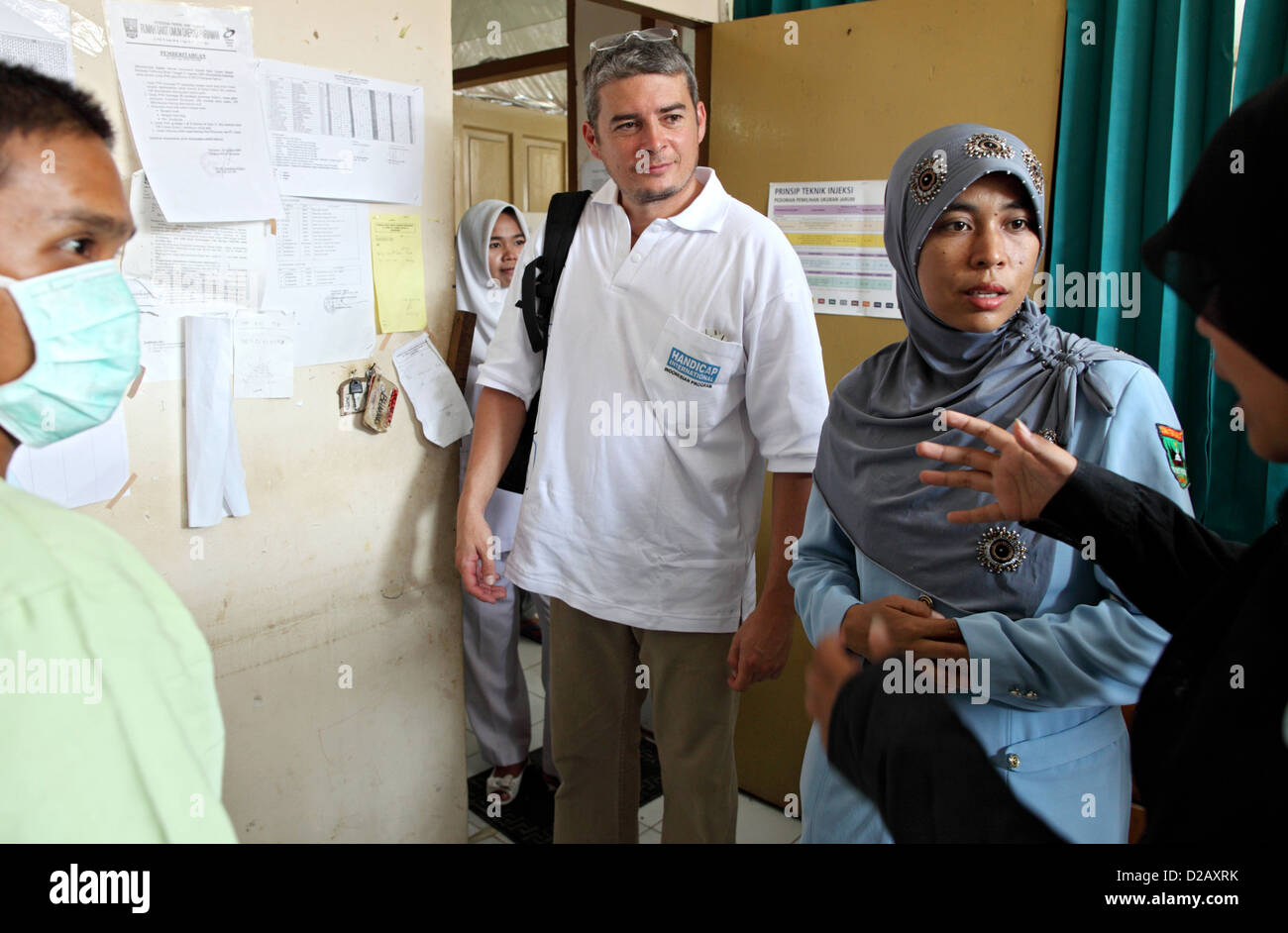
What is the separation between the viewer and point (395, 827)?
1995 mm

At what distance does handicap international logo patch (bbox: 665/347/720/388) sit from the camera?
1.61m

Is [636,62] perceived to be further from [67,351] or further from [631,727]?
[631,727]

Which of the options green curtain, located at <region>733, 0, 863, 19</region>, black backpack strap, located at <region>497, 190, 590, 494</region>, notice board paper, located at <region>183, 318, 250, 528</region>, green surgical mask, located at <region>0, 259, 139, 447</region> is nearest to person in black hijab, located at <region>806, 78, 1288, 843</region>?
green surgical mask, located at <region>0, 259, 139, 447</region>

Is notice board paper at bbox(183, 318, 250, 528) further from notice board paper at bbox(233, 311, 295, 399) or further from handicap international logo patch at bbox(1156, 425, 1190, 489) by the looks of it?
handicap international logo patch at bbox(1156, 425, 1190, 489)

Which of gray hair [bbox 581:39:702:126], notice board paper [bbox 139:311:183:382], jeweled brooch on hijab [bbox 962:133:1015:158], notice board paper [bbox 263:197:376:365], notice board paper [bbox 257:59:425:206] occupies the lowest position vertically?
notice board paper [bbox 139:311:183:382]

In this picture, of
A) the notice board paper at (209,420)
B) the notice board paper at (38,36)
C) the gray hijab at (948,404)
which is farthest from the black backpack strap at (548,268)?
the notice board paper at (38,36)

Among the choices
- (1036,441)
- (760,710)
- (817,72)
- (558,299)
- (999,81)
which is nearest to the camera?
(1036,441)

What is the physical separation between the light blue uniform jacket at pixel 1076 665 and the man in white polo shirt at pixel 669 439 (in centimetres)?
38

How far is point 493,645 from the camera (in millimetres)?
2605

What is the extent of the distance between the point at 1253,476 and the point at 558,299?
1.32m

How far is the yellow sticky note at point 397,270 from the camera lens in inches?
71.9

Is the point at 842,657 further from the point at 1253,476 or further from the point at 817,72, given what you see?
the point at 817,72

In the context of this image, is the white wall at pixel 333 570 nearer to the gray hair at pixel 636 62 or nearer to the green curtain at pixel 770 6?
the gray hair at pixel 636 62
